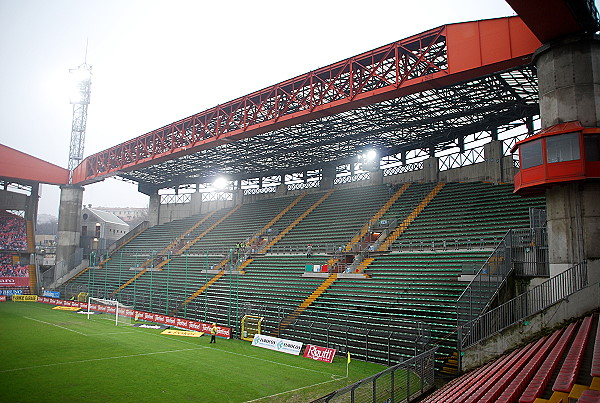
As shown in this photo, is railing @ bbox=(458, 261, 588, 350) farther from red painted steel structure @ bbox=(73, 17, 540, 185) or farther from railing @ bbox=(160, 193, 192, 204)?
railing @ bbox=(160, 193, 192, 204)

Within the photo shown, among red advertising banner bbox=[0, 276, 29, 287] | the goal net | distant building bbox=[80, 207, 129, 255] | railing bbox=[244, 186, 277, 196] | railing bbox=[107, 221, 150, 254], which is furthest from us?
distant building bbox=[80, 207, 129, 255]

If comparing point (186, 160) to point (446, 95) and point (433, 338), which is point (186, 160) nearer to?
point (446, 95)

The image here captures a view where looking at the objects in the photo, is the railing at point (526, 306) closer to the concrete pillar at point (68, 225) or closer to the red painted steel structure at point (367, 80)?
the red painted steel structure at point (367, 80)

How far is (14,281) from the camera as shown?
48.0 m

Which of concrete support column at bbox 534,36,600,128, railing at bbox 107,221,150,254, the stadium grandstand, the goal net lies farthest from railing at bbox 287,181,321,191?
concrete support column at bbox 534,36,600,128

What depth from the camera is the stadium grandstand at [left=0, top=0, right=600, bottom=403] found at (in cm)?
1443

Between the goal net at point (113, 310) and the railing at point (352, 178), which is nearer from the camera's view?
the goal net at point (113, 310)

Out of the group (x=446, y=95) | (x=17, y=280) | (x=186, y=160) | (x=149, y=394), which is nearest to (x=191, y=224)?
(x=186, y=160)

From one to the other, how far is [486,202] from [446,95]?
790 centimetres

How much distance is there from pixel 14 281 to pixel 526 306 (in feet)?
169

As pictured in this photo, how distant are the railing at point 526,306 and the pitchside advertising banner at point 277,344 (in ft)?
26.4

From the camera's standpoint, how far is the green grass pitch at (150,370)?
13906mm

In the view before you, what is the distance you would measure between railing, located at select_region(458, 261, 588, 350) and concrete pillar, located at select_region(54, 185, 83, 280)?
159 feet

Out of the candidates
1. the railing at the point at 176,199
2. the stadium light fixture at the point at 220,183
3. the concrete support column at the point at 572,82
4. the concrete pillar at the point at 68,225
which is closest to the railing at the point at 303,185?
the stadium light fixture at the point at 220,183
